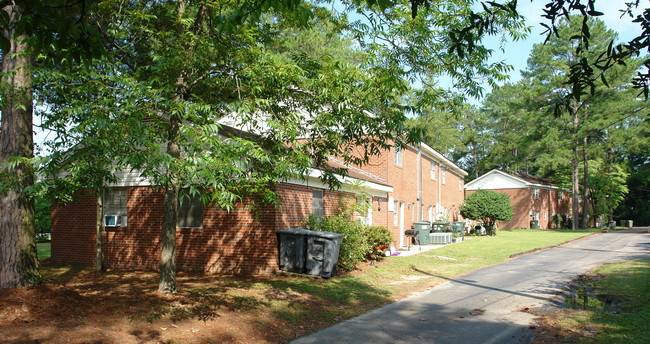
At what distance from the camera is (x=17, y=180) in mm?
6785

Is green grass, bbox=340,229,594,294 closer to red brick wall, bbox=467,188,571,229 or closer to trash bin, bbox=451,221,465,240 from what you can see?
trash bin, bbox=451,221,465,240

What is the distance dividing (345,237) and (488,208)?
898 inches

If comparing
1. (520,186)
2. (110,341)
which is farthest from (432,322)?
(520,186)

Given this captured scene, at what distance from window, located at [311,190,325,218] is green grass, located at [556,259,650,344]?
24.9 feet

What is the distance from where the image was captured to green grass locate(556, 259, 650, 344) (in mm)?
6389

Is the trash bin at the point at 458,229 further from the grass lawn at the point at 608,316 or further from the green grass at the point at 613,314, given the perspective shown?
the grass lawn at the point at 608,316

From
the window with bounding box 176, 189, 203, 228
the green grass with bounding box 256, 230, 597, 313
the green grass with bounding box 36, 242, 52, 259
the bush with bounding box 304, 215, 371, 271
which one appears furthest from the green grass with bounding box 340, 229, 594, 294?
the green grass with bounding box 36, 242, 52, 259

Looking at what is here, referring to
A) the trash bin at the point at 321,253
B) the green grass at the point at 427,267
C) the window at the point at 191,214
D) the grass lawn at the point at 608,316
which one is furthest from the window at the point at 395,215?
the window at the point at 191,214

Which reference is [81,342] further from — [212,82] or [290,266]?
[290,266]

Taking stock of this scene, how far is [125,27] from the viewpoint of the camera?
9.11m

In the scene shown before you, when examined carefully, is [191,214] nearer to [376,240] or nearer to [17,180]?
[376,240]

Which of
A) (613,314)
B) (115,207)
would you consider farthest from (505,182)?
(613,314)

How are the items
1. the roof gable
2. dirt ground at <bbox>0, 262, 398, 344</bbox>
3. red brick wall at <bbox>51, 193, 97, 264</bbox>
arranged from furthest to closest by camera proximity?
1. the roof gable
2. red brick wall at <bbox>51, 193, 97, 264</bbox>
3. dirt ground at <bbox>0, 262, 398, 344</bbox>

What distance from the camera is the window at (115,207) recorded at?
13828 mm
